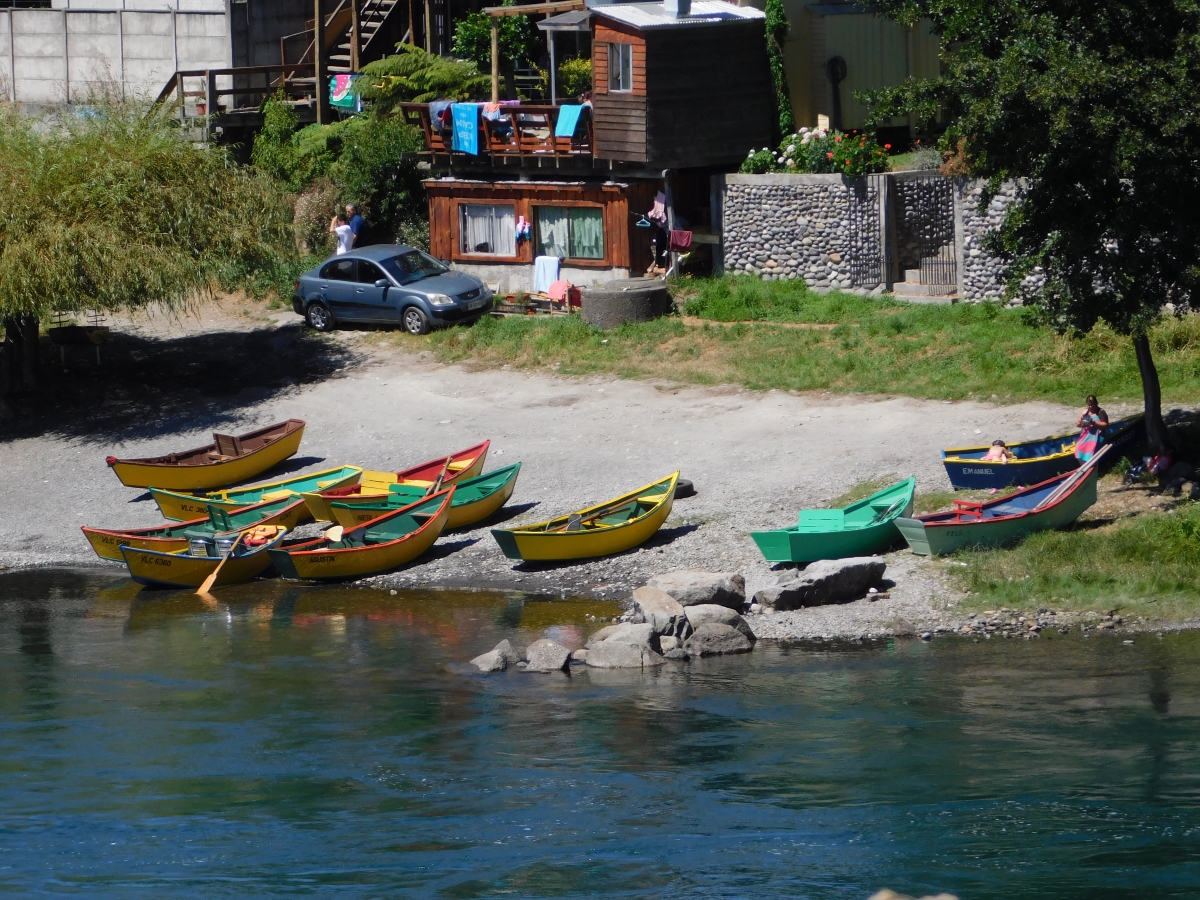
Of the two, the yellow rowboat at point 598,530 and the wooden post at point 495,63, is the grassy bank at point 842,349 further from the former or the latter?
the yellow rowboat at point 598,530

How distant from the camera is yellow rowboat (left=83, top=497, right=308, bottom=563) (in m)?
23.2

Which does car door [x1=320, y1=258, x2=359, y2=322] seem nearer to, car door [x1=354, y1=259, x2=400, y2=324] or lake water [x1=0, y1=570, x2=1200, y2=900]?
car door [x1=354, y1=259, x2=400, y2=324]

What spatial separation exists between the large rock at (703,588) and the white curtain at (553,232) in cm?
1568

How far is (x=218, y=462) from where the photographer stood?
26500 mm

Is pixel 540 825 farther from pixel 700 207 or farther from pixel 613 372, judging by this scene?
pixel 700 207

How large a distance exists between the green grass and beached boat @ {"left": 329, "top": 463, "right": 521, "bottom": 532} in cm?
737

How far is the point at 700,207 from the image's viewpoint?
111 ft

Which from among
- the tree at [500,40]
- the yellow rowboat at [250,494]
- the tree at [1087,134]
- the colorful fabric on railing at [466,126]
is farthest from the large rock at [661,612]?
the tree at [500,40]

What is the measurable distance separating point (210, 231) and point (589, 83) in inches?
439

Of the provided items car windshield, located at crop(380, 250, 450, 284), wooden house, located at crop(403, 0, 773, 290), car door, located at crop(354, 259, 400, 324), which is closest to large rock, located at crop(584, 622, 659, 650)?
car door, located at crop(354, 259, 400, 324)

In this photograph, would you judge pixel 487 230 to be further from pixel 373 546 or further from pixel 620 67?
pixel 373 546

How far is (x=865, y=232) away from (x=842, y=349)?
11.7 ft

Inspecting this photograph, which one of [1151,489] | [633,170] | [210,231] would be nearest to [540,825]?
[1151,489]

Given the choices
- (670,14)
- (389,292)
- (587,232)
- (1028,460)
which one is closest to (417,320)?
(389,292)
